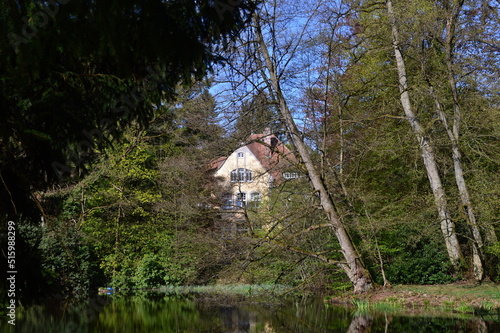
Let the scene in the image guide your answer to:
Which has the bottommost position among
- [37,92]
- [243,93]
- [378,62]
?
[37,92]

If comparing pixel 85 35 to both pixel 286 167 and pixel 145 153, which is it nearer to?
pixel 286 167

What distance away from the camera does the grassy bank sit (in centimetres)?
975

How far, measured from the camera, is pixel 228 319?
10.2m

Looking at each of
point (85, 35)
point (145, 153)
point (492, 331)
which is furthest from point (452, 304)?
point (145, 153)

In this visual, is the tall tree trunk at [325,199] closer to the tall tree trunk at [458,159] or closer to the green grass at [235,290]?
the green grass at [235,290]

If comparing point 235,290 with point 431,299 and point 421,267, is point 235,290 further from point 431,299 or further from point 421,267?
point 431,299

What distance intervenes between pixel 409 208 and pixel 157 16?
1171 centimetres

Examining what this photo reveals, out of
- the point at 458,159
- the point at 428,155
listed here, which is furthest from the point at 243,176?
the point at 458,159

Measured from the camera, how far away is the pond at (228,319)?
8.34m

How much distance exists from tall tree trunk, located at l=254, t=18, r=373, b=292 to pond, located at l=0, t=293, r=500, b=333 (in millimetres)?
874

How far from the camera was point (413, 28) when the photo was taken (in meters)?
13.0

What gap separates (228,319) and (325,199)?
3.39 meters

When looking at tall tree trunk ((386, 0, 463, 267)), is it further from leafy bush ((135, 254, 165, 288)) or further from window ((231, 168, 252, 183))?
leafy bush ((135, 254, 165, 288))

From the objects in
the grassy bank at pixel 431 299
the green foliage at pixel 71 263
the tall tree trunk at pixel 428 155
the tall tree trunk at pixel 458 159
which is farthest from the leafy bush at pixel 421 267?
the green foliage at pixel 71 263
